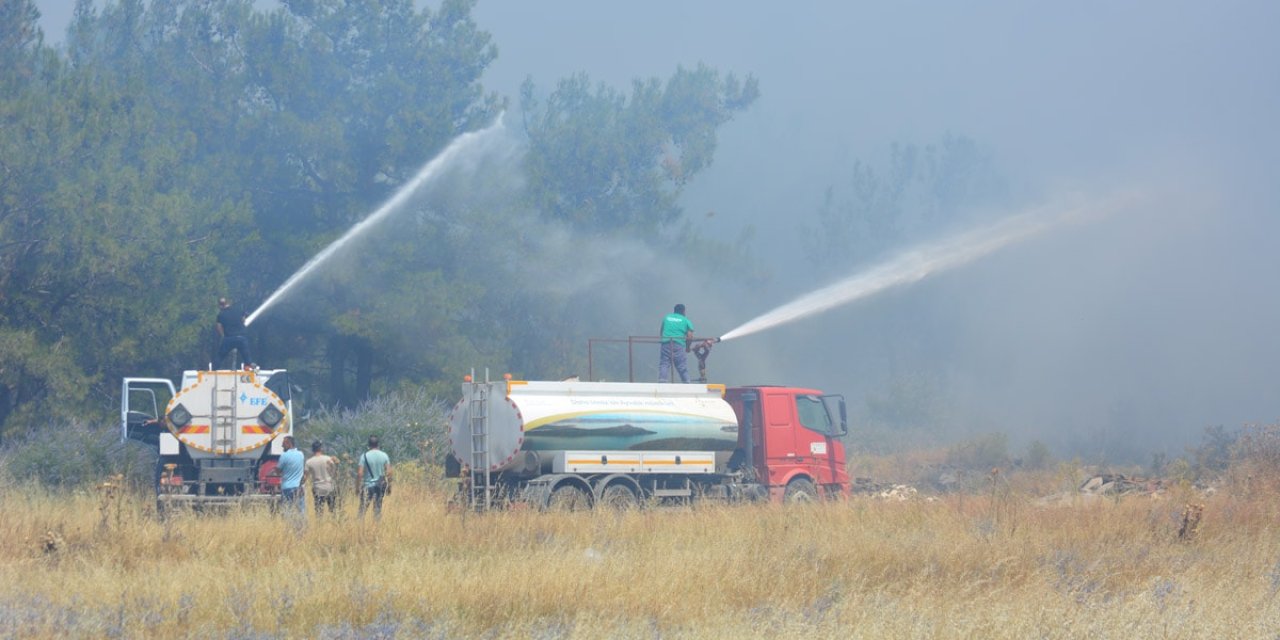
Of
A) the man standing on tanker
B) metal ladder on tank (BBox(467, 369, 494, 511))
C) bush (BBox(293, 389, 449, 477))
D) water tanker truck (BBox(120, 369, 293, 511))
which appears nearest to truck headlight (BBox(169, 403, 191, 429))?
water tanker truck (BBox(120, 369, 293, 511))

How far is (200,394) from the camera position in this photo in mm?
19578

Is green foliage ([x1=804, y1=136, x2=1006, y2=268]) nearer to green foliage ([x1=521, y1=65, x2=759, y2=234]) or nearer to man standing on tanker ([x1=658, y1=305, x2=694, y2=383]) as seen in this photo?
green foliage ([x1=521, y1=65, x2=759, y2=234])

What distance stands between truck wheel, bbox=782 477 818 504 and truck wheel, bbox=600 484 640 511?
2922 mm

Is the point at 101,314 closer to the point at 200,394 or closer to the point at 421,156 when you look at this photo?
the point at 200,394

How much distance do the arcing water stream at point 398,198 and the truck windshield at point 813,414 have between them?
512 inches

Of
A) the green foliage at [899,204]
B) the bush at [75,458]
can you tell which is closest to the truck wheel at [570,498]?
the bush at [75,458]

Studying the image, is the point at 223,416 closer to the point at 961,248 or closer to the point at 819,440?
the point at 819,440

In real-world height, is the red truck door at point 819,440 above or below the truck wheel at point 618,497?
above

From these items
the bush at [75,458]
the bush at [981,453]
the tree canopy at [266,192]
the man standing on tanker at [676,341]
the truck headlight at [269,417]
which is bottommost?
the bush at [981,453]

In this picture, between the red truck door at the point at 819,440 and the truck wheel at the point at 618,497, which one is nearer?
the truck wheel at the point at 618,497

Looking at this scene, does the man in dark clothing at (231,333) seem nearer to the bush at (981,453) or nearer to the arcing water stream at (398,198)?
the arcing water stream at (398,198)

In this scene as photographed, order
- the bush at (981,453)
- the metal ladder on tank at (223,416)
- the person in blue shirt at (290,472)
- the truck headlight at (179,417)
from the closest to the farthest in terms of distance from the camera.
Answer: the person in blue shirt at (290,472), the truck headlight at (179,417), the metal ladder on tank at (223,416), the bush at (981,453)

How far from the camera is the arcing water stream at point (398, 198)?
29516mm

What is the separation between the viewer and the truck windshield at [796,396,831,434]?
21297 millimetres
